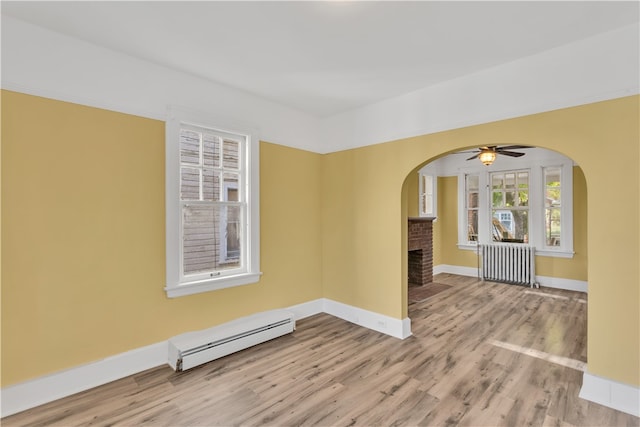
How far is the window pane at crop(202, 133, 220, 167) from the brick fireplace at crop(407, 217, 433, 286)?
4.04 meters

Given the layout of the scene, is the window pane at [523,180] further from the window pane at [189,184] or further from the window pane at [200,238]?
the window pane at [189,184]

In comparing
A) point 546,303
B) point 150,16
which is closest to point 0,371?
point 150,16

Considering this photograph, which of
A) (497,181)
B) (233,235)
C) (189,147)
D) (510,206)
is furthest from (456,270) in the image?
(189,147)

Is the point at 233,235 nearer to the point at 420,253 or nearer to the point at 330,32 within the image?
the point at 330,32

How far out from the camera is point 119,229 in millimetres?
2699

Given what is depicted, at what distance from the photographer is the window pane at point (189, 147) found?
3166 millimetres

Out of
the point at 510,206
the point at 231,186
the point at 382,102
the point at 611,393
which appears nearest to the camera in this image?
the point at 611,393

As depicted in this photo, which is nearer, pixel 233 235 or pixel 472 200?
pixel 233 235

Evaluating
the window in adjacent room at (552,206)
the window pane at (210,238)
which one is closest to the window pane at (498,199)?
the window in adjacent room at (552,206)

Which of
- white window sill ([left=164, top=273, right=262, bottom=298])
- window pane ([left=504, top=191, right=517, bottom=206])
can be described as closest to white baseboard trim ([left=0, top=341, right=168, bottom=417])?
white window sill ([left=164, top=273, right=262, bottom=298])

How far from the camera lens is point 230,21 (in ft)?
7.32

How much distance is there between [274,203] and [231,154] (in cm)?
83

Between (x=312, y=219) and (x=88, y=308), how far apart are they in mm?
2771

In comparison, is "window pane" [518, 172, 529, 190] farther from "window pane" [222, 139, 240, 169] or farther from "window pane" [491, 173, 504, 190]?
"window pane" [222, 139, 240, 169]
